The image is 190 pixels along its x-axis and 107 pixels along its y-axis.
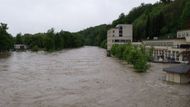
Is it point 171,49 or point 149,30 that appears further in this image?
point 149,30

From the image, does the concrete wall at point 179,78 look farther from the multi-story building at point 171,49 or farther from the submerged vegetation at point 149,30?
the submerged vegetation at point 149,30

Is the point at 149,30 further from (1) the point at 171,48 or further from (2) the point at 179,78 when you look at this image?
(2) the point at 179,78

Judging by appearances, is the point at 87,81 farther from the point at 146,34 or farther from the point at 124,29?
the point at 124,29

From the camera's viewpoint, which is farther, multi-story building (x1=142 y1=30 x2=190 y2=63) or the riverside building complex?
multi-story building (x1=142 y1=30 x2=190 y2=63)

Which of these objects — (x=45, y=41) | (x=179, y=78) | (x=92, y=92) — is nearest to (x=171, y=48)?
(x=179, y=78)

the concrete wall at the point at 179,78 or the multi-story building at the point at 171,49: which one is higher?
the multi-story building at the point at 171,49

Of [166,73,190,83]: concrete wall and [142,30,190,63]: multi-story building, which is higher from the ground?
[142,30,190,63]: multi-story building

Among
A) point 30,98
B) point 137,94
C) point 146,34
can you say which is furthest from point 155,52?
point 30,98

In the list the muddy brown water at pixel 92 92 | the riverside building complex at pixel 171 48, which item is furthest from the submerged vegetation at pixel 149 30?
the muddy brown water at pixel 92 92

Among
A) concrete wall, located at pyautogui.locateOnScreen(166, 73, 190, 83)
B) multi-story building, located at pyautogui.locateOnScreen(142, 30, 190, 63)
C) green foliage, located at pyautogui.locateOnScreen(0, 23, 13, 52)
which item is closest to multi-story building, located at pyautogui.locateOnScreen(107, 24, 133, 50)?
green foliage, located at pyautogui.locateOnScreen(0, 23, 13, 52)

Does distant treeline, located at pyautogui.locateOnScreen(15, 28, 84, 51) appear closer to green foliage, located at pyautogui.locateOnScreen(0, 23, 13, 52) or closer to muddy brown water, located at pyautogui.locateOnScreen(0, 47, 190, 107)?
green foliage, located at pyautogui.locateOnScreen(0, 23, 13, 52)

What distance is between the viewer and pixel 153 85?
89.5ft

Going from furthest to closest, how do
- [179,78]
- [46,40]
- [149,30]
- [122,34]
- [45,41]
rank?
[45,41], [46,40], [122,34], [149,30], [179,78]

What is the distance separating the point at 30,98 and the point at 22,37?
113440 millimetres
